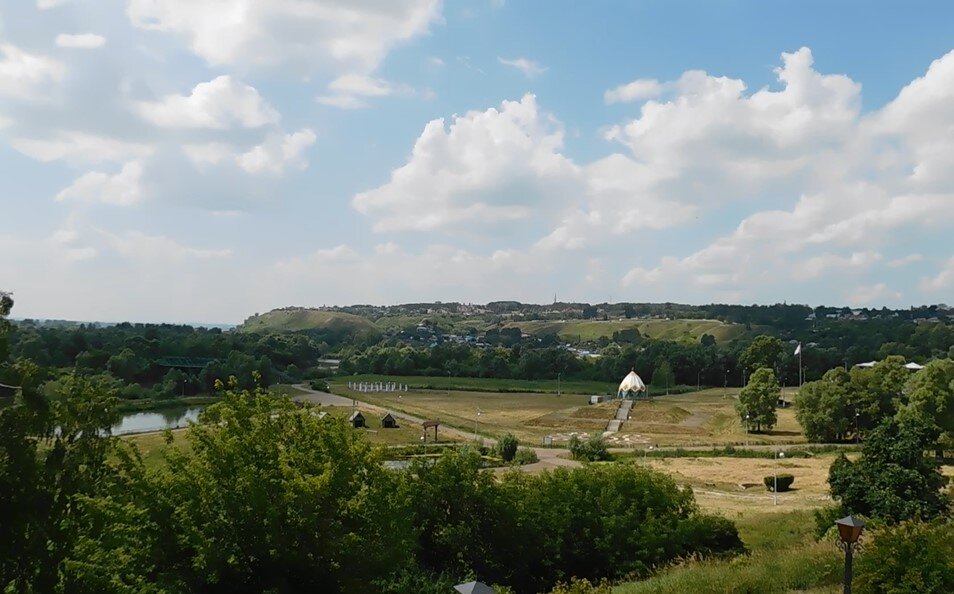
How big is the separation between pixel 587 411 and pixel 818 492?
47540 millimetres

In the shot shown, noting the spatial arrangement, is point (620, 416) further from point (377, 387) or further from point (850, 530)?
point (850, 530)

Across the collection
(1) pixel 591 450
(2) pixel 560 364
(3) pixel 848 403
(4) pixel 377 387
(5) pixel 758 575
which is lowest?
(1) pixel 591 450

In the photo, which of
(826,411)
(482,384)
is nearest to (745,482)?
(826,411)

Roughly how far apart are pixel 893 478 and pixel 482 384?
98957 mm

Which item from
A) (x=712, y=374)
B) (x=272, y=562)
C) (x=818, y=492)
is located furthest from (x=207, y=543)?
(x=712, y=374)

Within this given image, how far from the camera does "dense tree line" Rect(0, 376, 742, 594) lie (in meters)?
10.2

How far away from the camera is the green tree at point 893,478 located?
2467 cm

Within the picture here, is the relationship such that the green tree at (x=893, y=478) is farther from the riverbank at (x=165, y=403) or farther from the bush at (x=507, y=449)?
the riverbank at (x=165, y=403)

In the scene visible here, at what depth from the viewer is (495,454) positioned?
2287 inches

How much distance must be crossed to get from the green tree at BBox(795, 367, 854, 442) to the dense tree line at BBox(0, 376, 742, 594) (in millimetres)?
52143

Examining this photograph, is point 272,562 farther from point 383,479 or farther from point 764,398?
point 764,398

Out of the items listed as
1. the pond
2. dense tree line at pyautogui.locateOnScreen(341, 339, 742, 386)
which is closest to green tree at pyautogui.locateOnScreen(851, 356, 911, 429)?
dense tree line at pyautogui.locateOnScreen(341, 339, 742, 386)

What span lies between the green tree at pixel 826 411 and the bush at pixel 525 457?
87.3 feet

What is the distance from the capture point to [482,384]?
123062 millimetres
